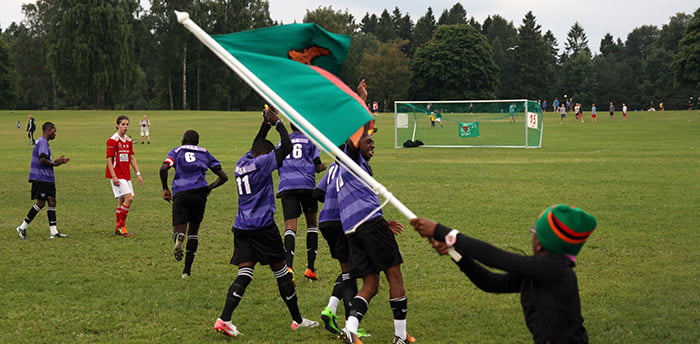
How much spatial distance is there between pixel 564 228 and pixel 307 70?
2557 mm

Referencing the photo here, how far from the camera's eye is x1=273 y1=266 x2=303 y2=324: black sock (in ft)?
23.8

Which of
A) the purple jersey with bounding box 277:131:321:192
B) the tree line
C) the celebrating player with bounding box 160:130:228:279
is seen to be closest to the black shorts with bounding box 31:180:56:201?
the celebrating player with bounding box 160:130:228:279

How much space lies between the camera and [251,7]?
9369 centimetres

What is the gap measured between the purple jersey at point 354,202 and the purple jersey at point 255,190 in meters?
1.00

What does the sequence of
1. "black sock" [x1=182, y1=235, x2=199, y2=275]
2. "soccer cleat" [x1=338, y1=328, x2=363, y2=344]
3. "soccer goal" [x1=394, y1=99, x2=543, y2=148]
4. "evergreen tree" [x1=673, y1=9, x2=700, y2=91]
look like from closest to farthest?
1. "soccer cleat" [x1=338, y1=328, x2=363, y2=344]
2. "black sock" [x1=182, y1=235, x2=199, y2=275]
3. "soccer goal" [x1=394, y1=99, x2=543, y2=148]
4. "evergreen tree" [x1=673, y1=9, x2=700, y2=91]

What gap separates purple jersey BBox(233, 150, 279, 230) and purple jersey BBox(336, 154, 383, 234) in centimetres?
100

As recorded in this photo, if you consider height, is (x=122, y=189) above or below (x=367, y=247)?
below

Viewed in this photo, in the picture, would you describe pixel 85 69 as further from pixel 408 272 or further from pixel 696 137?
pixel 408 272

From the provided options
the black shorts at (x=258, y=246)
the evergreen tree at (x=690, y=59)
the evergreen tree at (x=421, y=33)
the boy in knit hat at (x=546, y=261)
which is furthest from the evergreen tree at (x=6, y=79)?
the boy in knit hat at (x=546, y=261)

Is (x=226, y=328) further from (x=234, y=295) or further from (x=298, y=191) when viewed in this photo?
(x=298, y=191)

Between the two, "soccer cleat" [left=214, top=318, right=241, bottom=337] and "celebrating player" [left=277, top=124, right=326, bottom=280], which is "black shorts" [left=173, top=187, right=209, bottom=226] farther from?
"soccer cleat" [left=214, top=318, right=241, bottom=337]

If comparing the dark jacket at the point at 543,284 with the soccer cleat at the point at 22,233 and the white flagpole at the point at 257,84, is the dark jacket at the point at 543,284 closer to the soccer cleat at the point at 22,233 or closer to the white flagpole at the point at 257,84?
the white flagpole at the point at 257,84

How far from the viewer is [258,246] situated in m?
7.33

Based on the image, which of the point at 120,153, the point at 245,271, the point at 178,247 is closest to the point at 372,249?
the point at 245,271
